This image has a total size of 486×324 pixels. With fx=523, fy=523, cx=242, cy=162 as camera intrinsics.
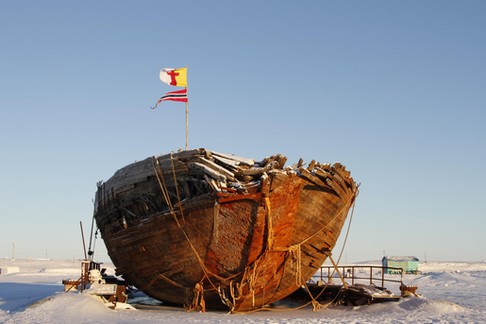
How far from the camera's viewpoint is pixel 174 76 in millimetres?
18406

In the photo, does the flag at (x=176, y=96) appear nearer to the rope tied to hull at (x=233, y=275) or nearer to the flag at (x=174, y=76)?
the flag at (x=174, y=76)

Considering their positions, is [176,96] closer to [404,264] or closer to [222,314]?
[222,314]

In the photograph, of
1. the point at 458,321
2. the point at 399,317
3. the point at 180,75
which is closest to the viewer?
the point at 458,321

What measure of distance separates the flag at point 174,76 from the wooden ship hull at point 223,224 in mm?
4440

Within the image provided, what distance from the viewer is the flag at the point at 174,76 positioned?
18.4 m

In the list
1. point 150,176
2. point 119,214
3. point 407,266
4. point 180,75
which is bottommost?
point 407,266

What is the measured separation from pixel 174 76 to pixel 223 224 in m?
7.24

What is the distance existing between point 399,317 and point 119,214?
8451 millimetres

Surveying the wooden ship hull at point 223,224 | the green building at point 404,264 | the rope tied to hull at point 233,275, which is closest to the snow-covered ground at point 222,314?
the rope tied to hull at point 233,275

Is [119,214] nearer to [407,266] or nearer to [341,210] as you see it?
[341,210]

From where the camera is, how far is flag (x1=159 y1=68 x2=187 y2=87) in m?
18.4

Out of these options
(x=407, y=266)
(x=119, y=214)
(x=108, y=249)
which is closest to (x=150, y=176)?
(x=119, y=214)

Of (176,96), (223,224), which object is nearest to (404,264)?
(176,96)

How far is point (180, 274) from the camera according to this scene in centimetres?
1392
